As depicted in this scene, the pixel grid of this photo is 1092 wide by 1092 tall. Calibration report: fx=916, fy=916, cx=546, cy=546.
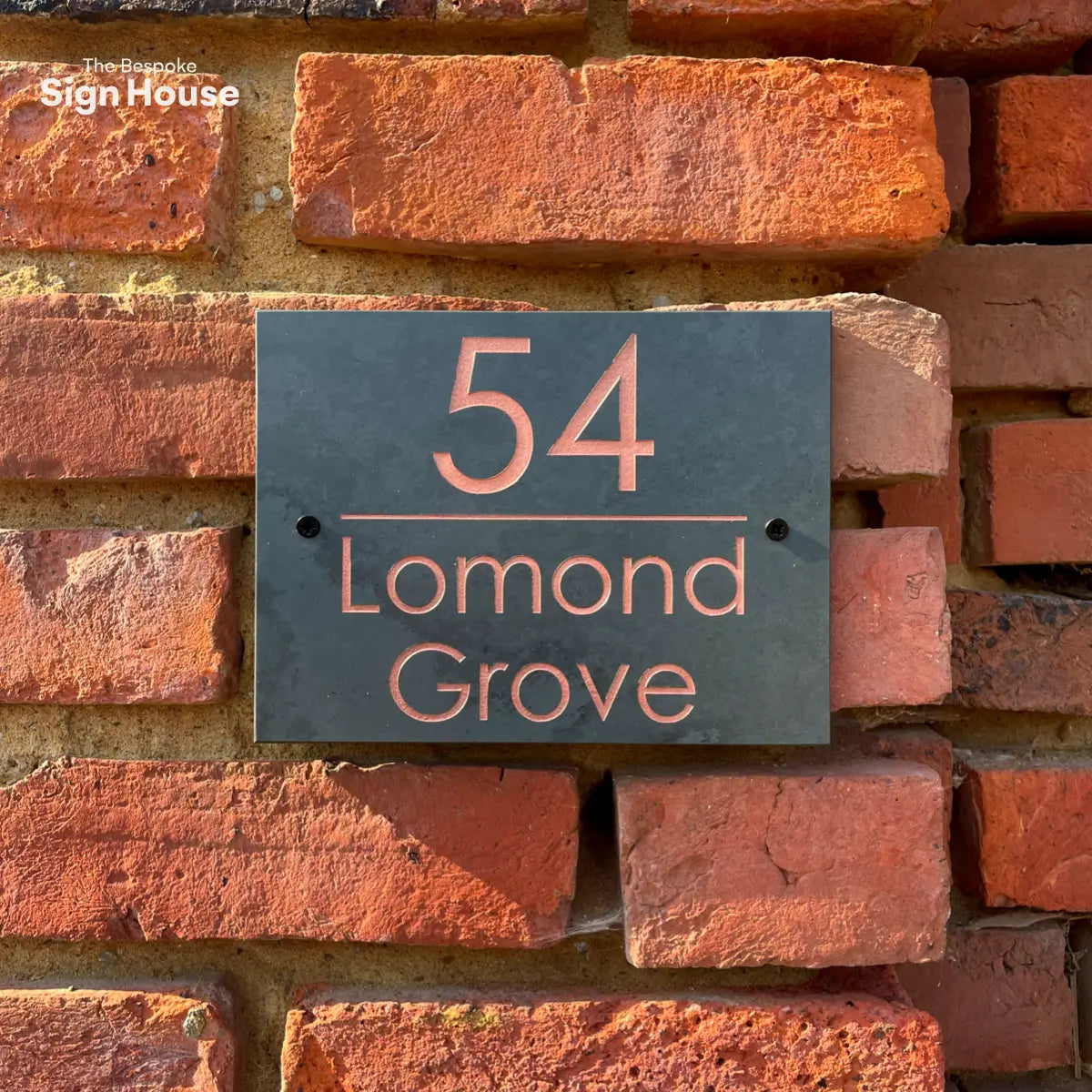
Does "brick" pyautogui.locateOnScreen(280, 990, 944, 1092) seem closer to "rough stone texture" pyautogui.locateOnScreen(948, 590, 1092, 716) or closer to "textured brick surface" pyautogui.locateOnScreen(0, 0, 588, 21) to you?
"rough stone texture" pyautogui.locateOnScreen(948, 590, 1092, 716)

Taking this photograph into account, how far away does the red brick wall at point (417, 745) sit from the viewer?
601 millimetres

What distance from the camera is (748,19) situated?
615mm

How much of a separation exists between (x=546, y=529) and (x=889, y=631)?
9.4 inches

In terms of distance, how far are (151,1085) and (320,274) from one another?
0.56 m

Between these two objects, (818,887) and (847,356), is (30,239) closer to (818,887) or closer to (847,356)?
(847,356)

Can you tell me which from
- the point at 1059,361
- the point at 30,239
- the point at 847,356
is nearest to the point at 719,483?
the point at 847,356

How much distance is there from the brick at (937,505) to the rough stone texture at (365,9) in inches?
17.1

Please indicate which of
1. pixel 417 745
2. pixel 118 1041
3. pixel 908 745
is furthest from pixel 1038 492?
pixel 118 1041

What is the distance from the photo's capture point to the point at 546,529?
583 mm

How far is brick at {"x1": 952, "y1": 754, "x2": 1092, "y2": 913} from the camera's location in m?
0.71

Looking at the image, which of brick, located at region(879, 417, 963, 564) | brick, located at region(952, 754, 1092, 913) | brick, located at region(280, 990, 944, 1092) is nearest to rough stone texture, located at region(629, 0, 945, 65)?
brick, located at region(879, 417, 963, 564)

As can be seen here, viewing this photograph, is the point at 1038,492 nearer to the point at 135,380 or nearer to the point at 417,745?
the point at 417,745

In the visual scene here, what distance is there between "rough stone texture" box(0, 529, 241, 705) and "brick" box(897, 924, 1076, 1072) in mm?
616

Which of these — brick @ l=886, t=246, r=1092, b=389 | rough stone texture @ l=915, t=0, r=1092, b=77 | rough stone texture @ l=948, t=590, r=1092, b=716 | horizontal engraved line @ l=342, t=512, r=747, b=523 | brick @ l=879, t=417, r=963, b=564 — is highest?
rough stone texture @ l=915, t=0, r=1092, b=77
